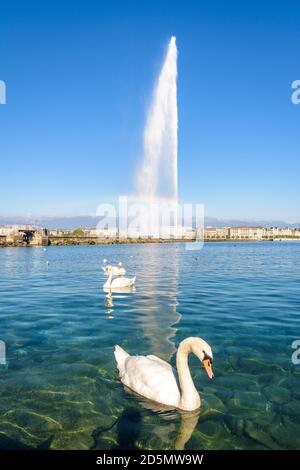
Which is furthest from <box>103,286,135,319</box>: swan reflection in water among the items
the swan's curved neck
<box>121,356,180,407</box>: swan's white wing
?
the swan's curved neck

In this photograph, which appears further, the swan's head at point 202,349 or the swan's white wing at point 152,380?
the swan's white wing at point 152,380

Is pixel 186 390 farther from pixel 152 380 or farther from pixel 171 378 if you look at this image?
pixel 152 380

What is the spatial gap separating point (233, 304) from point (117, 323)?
749cm

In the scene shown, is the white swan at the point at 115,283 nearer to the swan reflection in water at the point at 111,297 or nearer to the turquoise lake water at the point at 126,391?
the swan reflection in water at the point at 111,297

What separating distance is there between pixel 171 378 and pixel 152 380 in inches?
18.2

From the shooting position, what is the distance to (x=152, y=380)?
8.74 meters

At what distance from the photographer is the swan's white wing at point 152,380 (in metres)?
8.45

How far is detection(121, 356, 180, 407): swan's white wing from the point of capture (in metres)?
8.45

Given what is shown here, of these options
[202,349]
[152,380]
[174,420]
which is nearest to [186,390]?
[174,420]

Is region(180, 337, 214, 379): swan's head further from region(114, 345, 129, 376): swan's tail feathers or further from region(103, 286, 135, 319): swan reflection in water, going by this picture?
region(103, 286, 135, 319): swan reflection in water

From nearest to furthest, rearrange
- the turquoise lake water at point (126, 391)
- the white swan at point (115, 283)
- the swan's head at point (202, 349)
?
the turquoise lake water at point (126, 391), the swan's head at point (202, 349), the white swan at point (115, 283)

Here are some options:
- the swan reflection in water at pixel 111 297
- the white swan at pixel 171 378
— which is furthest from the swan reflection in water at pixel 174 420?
the swan reflection in water at pixel 111 297
